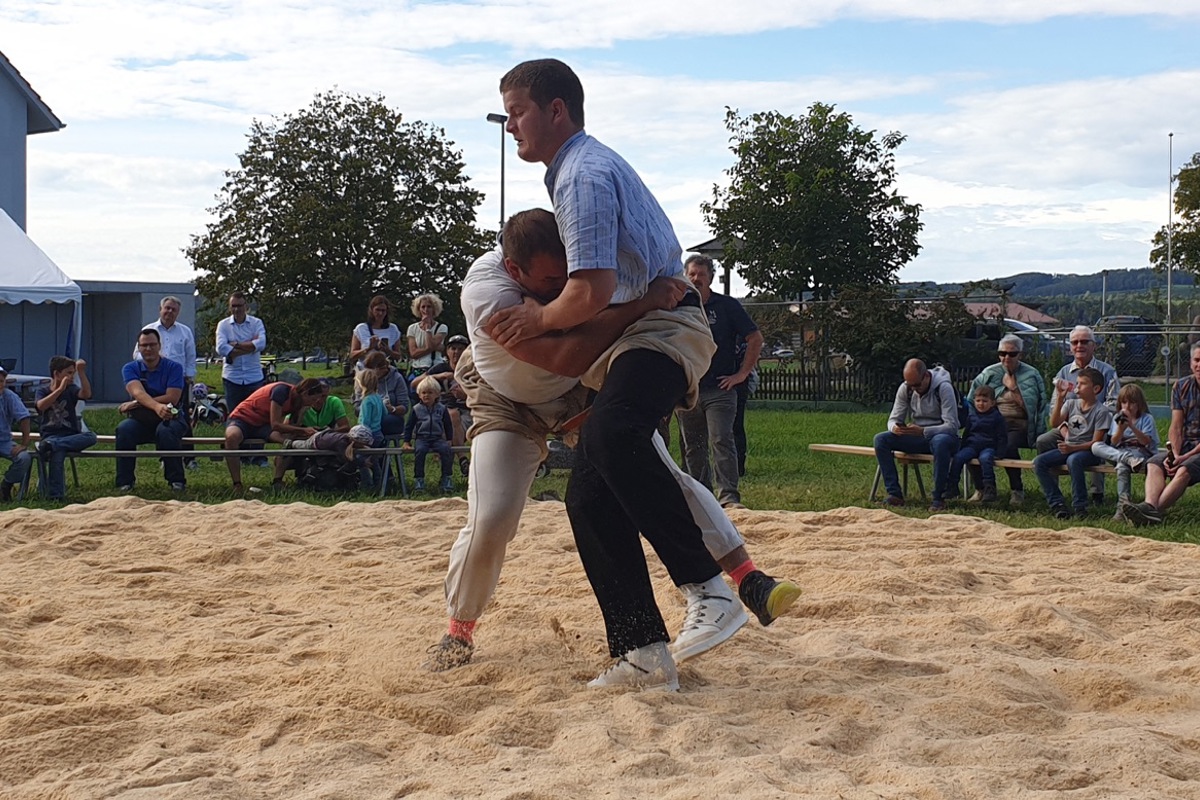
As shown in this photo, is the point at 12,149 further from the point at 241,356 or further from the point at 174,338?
the point at 241,356

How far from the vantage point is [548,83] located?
3963 millimetres

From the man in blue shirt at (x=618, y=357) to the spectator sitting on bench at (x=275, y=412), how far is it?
7.70 metres

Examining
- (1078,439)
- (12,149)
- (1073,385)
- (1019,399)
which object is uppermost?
(12,149)

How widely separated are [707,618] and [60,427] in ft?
27.0

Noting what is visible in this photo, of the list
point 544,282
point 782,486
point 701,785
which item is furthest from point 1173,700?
point 782,486

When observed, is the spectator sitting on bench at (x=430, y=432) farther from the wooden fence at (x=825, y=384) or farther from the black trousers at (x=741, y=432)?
the wooden fence at (x=825, y=384)

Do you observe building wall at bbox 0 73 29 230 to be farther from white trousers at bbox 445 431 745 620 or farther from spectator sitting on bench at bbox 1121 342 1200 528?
white trousers at bbox 445 431 745 620

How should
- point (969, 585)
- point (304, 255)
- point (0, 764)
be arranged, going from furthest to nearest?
point (304, 255)
point (969, 585)
point (0, 764)

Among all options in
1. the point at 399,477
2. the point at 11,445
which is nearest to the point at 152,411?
the point at 11,445

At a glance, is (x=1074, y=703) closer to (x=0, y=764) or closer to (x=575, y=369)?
(x=575, y=369)

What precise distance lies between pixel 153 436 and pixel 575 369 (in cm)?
Answer: 832

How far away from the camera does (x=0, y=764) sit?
3.52 metres

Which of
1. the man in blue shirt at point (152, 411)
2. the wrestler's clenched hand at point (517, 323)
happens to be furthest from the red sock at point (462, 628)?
the man in blue shirt at point (152, 411)

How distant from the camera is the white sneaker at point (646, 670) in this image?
4066mm
